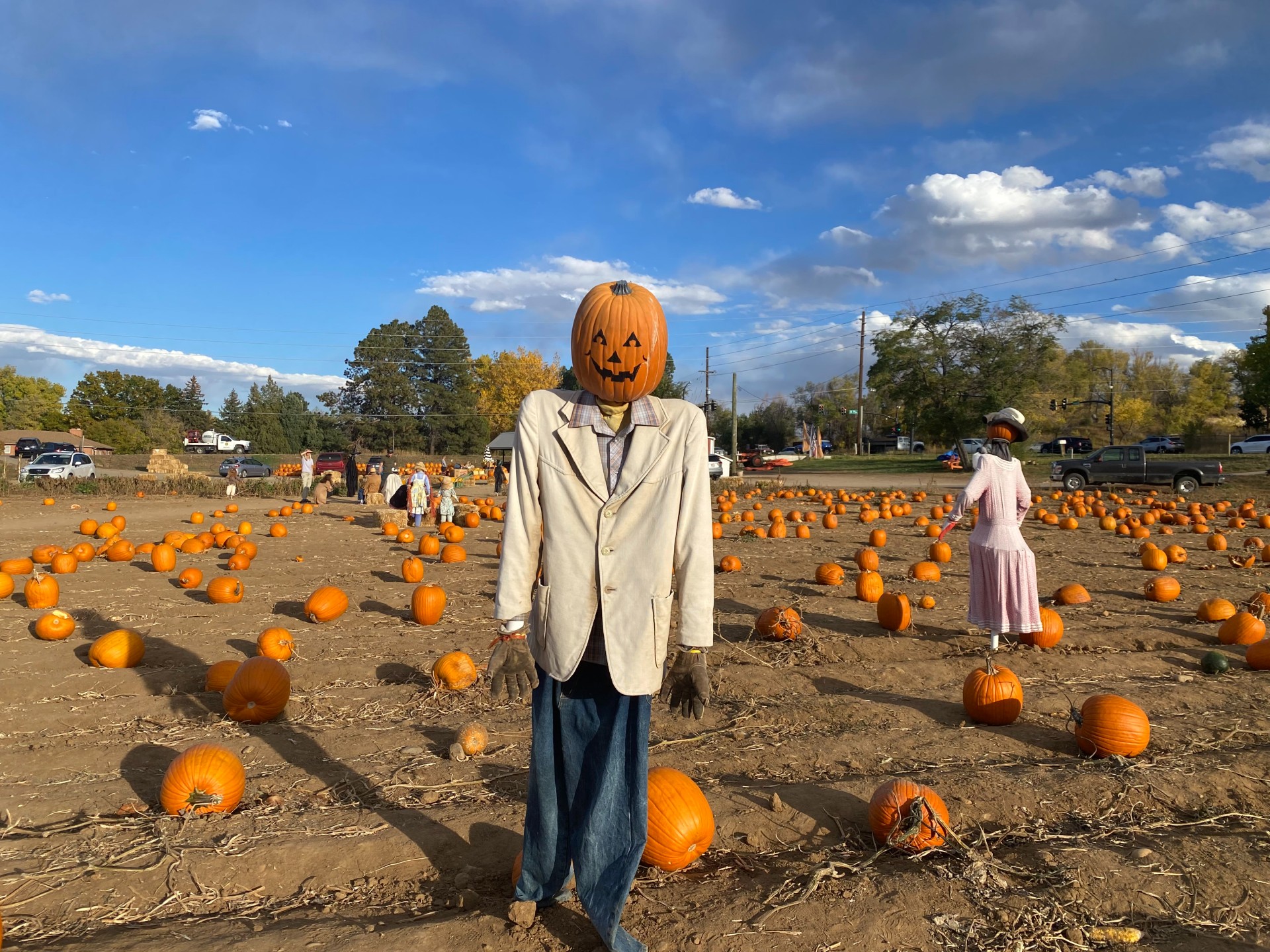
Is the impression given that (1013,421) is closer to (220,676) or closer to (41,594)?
(220,676)

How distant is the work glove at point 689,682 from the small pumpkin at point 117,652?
5.39 metres

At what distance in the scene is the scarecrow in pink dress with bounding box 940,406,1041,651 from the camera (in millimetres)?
6207

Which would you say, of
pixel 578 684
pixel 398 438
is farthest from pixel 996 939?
pixel 398 438

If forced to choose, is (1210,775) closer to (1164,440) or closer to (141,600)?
(141,600)

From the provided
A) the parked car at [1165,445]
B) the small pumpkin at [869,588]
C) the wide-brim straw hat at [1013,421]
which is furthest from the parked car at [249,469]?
the parked car at [1165,445]

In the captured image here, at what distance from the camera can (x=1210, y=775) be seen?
3.87m

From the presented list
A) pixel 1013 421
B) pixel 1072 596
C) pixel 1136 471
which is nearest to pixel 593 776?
pixel 1013 421

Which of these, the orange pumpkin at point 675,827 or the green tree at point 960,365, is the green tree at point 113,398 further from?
the orange pumpkin at point 675,827

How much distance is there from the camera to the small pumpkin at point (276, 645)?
625cm

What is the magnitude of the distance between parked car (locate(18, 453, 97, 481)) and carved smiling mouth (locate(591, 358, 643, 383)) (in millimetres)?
31458

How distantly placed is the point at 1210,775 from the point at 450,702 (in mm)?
4366

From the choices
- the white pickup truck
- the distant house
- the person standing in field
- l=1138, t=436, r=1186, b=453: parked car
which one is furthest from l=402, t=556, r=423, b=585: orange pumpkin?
the white pickup truck

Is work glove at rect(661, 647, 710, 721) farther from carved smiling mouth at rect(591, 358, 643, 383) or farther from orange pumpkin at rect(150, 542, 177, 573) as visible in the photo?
orange pumpkin at rect(150, 542, 177, 573)

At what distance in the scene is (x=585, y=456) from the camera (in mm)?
2586
